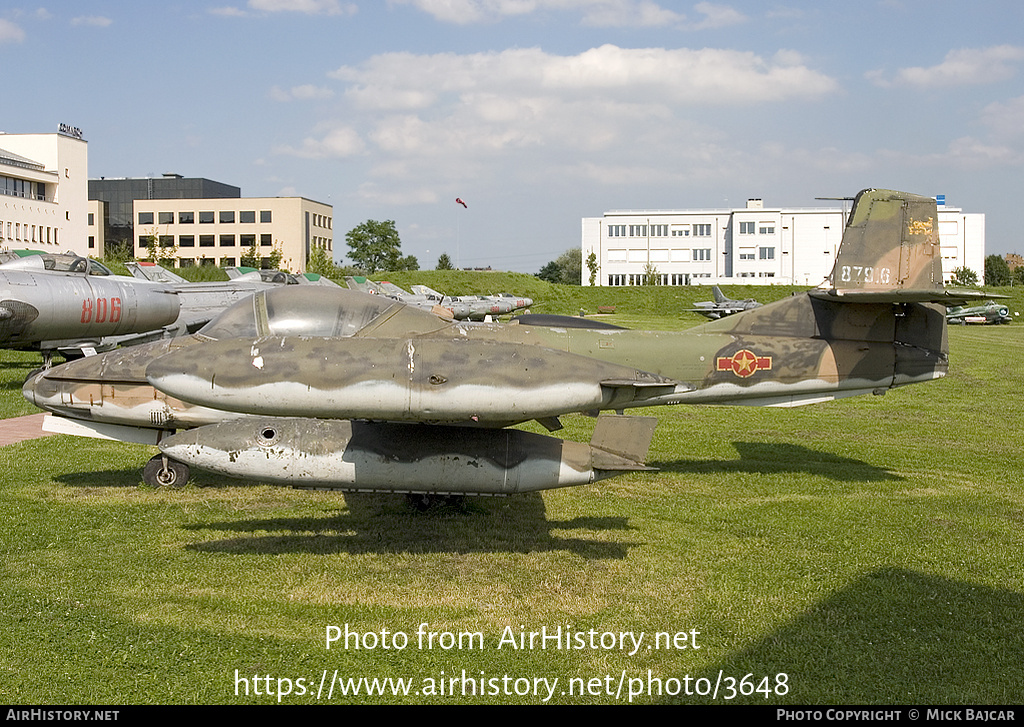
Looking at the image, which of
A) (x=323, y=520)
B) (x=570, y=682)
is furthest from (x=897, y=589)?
(x=323, y=520)

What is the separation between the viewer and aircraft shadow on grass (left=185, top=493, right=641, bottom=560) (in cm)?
760

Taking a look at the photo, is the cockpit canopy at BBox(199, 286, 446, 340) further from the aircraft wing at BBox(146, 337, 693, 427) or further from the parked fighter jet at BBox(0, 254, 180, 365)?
the parked fighter jet at BBox(0, 254, 180, 365)

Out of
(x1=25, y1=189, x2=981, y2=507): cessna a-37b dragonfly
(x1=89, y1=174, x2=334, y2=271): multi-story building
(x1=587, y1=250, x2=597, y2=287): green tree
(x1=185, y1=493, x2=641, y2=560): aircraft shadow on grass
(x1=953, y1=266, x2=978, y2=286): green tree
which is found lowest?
(x1=185, y1=493, x2=641, y2=560): aircraft shadow on grass

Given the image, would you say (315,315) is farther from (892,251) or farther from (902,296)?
(892,251)

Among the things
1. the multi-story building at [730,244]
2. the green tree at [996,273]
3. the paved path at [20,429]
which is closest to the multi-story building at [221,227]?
the multi-story building at [730,244]

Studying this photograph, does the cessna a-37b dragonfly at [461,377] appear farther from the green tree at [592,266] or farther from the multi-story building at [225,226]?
the multi-story building at [225,226]

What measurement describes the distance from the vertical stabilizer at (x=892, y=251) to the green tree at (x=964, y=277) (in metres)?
85.7

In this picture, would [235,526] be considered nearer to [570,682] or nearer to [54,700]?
[54,700]

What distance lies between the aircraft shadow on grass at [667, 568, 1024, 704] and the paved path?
1098 cm

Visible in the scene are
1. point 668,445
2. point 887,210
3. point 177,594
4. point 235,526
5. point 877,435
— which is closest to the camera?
point 177,594

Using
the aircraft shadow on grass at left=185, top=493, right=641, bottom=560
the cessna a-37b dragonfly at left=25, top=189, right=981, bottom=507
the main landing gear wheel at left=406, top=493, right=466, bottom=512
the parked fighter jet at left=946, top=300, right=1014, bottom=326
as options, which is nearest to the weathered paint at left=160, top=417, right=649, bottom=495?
the cessna a-37b dragonfly at left=25, top=189, right=981, bottom=507

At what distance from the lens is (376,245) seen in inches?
4454

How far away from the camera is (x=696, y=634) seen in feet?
18.7
